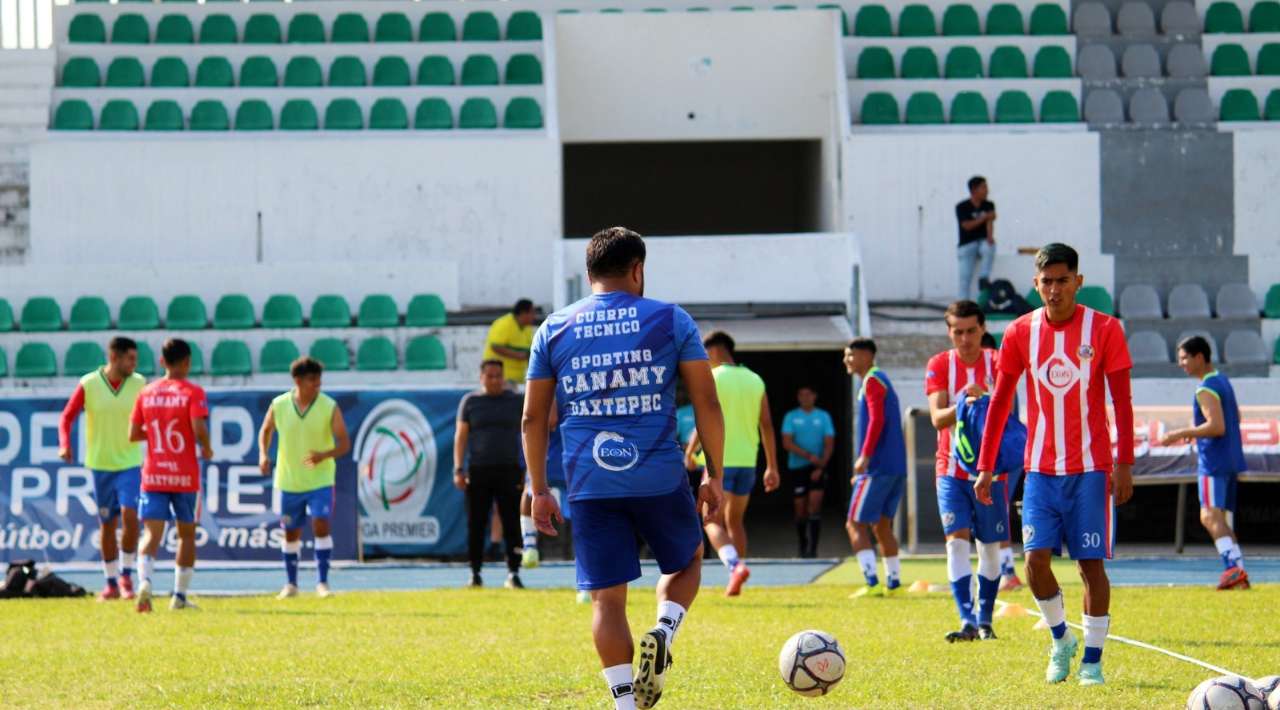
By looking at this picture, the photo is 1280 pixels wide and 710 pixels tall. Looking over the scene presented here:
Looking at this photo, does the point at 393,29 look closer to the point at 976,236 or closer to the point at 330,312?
the point at 330,312

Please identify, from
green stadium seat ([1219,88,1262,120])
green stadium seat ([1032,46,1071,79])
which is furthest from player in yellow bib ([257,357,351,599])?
green stadium seat ([1219,88,1262,120])

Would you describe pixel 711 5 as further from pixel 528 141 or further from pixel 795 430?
pixel 795 430

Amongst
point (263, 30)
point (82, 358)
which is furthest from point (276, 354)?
point (263, 30)

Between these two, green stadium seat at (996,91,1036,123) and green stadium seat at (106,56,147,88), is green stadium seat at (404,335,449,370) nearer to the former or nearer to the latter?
green stadium seat at (106,56,147,88)

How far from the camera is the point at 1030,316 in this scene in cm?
822

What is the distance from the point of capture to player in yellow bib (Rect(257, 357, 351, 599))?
1490cm

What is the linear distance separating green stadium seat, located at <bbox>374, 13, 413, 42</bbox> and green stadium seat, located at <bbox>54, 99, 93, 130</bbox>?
4.82m

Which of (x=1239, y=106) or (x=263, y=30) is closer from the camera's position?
(x=1239, y=106)

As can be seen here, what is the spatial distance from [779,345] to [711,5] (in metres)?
9.98

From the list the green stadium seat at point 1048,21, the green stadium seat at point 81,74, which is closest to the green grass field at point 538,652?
Result: the green stadium seat at point 81,74

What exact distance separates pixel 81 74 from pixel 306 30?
3647mm

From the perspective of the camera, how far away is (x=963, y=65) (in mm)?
27969

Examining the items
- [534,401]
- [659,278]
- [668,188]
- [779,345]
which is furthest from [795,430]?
[534,401]

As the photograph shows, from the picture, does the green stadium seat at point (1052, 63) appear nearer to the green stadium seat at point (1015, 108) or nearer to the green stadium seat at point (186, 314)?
the green stadium seat at point (1015, 108)
